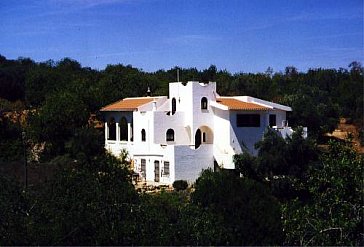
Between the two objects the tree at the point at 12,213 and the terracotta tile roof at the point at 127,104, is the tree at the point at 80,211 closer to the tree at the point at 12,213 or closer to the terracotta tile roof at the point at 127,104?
the tree at the point at 12,213

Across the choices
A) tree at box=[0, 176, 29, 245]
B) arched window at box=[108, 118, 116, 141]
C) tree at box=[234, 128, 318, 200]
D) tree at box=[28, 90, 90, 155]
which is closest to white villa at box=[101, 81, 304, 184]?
tree at box=[28, 90, 90, 155]

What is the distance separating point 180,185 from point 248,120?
157 inches

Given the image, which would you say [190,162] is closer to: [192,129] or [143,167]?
[192,129]

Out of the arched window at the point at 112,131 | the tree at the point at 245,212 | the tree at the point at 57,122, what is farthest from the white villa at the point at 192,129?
the tree at the point at 245,212

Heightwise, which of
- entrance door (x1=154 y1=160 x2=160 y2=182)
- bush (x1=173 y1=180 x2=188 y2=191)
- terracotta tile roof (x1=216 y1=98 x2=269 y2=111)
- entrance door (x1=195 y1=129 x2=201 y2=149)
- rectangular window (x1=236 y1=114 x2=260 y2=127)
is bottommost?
bush (x1=173 y1=180 x2=188 y2=191)

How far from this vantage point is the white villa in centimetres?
2181

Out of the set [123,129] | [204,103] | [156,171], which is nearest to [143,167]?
[156,171]

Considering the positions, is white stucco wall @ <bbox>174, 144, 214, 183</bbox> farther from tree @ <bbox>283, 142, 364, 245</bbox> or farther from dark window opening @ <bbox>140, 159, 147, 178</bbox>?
tree @ <bbox>283, 142, 364, 245</bbox>

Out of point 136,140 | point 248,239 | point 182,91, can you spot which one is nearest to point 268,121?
point 182,91

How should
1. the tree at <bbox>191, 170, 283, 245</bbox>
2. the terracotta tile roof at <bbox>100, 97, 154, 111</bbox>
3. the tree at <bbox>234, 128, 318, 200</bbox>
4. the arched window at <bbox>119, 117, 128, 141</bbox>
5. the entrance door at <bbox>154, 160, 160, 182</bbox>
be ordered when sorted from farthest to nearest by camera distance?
the arched window at <bbox>119, 117, 128, 141</bbox>
the terracotta tile roof at <bbox>100, 97, 154, 111</bbox>
the entrance door at <bbox>154, 160, 160, 182</bbox>
the tree at <bbox>234, 128, 318, 200</bbox>
the tree at <bbox>191, 170, 283, 245</bbox>

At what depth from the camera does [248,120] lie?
2316 centimetres

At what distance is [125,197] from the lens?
9.61 metres

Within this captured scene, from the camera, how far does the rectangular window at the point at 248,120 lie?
23.0 metres

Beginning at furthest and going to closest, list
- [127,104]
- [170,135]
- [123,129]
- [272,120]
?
[123,129] → [127,104] → [272,120] → [170,135]
